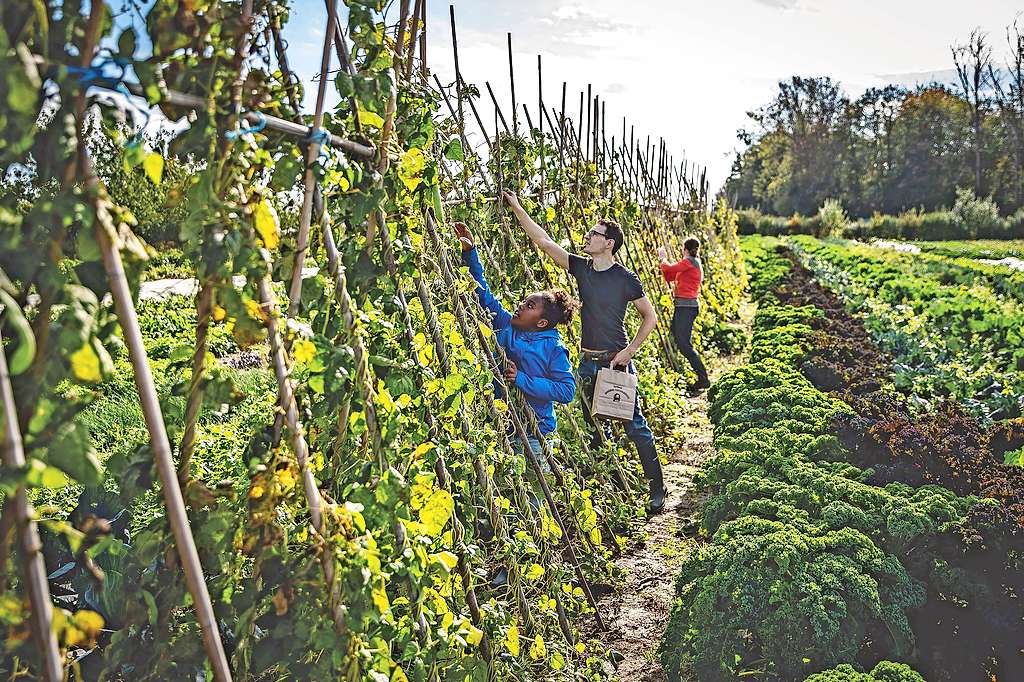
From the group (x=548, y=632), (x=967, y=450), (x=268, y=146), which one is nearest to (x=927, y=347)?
(x=967, y=450)

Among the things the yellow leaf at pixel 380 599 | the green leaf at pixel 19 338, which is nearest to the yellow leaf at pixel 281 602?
the yellow leaf at pixel 380 599

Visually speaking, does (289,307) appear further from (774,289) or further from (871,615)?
(774,289)

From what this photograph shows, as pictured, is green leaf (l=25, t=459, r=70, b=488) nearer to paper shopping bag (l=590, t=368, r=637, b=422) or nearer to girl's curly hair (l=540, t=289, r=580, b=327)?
girl's curly hair (l=540, t=289, r=580, b=327)

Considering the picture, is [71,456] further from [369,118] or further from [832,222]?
Answer: [832,222]

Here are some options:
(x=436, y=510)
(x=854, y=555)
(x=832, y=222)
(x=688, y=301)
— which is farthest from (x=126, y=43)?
(x=832, y=222)

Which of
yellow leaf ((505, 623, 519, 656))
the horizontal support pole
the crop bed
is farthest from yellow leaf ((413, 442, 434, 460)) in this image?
the crop bed

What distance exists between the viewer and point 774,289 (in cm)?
1545

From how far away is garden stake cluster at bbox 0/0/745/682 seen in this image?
1121mm

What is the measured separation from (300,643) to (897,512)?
310cm

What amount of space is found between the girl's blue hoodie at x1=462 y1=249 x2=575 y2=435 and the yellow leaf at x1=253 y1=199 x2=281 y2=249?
91.2 inches

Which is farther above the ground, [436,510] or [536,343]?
[536,343]

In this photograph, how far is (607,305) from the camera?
4.96 m

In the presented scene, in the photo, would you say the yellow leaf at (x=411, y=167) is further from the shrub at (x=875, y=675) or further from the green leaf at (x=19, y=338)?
the shrub at (x=875, y=675)

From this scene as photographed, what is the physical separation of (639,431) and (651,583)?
3.52 feet
